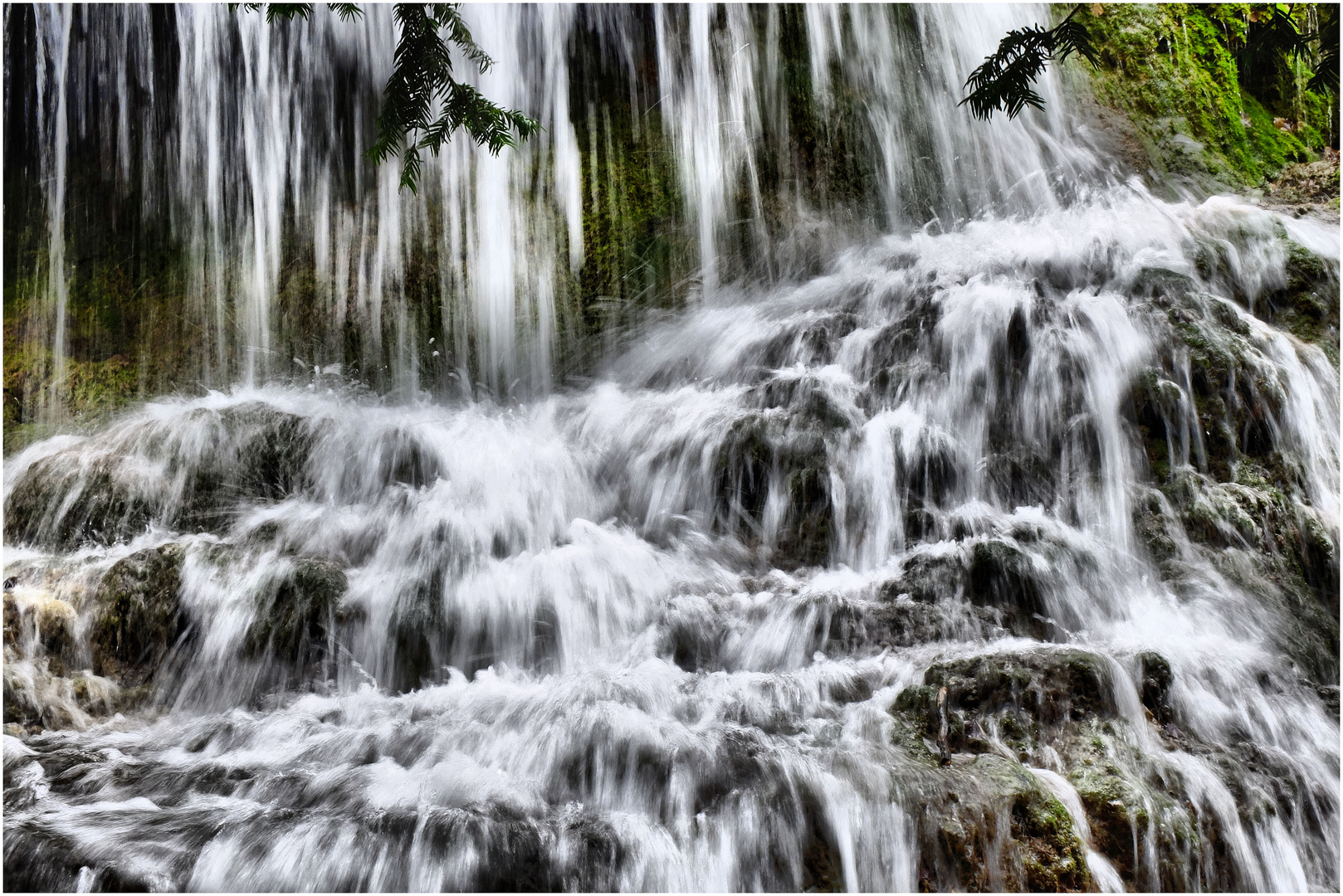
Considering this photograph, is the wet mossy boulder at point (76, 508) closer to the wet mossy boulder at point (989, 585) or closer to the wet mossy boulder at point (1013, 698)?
the wet mossy boulder at point (989, 585)

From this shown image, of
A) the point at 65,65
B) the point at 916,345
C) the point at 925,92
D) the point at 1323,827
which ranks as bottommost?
the point at 1323,827

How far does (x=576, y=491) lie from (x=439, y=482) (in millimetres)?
1014

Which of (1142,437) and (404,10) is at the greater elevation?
(404,10)

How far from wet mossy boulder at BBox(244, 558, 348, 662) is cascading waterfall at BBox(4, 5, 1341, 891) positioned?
0.03 meters

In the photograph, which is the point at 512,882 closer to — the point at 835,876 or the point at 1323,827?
the point at 835,876

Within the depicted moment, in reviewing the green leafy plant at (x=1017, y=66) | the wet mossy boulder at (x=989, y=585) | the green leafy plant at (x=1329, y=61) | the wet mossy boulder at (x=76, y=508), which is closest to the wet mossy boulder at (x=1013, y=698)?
the wet mossy boulder at (x=989, y=585)

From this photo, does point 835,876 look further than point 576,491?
No

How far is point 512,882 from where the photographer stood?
2.88 m

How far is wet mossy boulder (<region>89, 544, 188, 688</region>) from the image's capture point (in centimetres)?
443

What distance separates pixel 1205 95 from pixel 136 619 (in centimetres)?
964

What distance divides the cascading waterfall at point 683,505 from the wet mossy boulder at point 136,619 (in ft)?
0.08

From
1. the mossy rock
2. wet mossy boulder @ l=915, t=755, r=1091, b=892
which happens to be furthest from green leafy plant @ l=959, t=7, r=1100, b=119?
wet mossy boulder @ l=915, t=755, r=1091, b=892

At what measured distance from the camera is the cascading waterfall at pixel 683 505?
3117 mm

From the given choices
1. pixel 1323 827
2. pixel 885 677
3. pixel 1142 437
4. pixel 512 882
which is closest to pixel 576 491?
pixel 885 677
